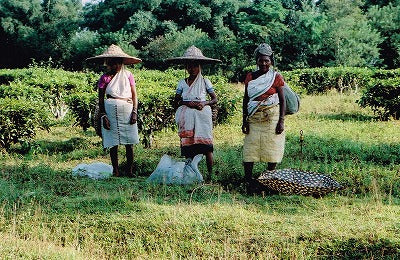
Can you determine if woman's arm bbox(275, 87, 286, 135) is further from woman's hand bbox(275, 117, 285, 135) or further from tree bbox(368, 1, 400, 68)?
tree bbox(368, 1, 400, 68)

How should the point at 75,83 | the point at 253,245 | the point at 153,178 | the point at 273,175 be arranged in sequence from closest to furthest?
the point at 253,245, the point at 273,175, the point at 153,178, the point at 75,83

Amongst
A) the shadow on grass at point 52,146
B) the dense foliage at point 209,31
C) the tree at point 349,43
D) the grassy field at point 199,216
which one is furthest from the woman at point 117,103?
the dense foliage at point 209,31

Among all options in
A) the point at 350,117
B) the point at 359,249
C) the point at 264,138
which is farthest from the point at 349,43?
the point at 359,249

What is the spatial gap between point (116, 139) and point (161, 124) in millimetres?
3072

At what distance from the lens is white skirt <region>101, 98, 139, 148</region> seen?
6449 mm

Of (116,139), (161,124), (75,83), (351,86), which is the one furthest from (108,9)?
(116,139)

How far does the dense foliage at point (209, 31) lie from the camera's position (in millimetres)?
31266

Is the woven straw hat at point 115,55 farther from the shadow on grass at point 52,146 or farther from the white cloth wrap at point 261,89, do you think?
the shadow on grass at point 52,146

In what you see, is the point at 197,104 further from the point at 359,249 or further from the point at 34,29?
the point at 34,29

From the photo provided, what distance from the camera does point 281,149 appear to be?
5887 mm

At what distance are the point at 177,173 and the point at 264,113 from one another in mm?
1379

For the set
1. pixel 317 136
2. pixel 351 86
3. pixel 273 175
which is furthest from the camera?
pixel 351 86

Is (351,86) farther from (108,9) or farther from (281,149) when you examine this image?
(108,9)

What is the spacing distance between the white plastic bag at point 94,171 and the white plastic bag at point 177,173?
679 mm
